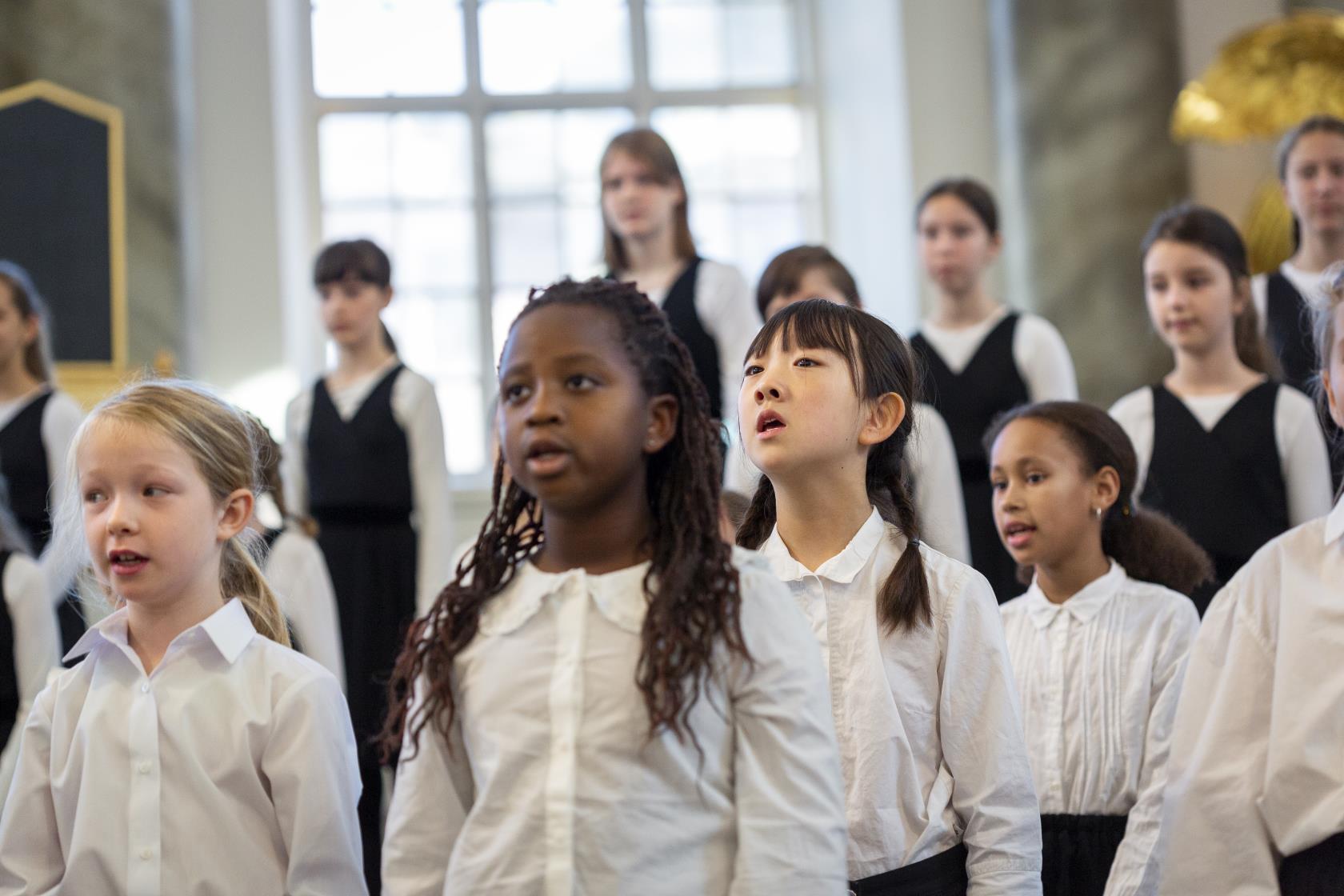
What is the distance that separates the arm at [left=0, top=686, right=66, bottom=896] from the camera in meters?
1.93

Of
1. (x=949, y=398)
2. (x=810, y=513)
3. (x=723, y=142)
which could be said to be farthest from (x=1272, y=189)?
(x=810, y=513)

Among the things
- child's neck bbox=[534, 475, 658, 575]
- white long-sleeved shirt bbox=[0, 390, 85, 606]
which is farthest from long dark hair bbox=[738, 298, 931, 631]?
white long-sleeved shirt bbox=[0, 390, 85, 606]

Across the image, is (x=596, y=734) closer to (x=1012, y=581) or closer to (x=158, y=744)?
(x=158, y=744)

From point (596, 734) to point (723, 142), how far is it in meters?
6.22

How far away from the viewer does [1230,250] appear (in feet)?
11.7

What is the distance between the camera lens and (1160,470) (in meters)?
3.47

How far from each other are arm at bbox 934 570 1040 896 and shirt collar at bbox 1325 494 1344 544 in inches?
19.7

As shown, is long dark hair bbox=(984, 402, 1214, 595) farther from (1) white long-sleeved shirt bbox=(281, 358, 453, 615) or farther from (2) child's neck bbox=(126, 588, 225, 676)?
(1) white long-sleeved shirt bbox=(281, 358, 453, 615)

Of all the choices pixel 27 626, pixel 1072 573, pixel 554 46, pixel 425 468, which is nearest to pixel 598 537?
pixel 1072 573

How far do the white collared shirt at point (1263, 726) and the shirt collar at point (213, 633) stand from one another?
1.31m

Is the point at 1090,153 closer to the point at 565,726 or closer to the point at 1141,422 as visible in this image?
the point at 1141,422

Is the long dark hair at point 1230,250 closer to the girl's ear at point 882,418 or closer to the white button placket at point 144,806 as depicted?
the girl's ear at point 882,418

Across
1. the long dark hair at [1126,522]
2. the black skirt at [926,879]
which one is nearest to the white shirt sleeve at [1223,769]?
the black skirt at [926,879]

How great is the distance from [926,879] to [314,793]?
30.6 inches
